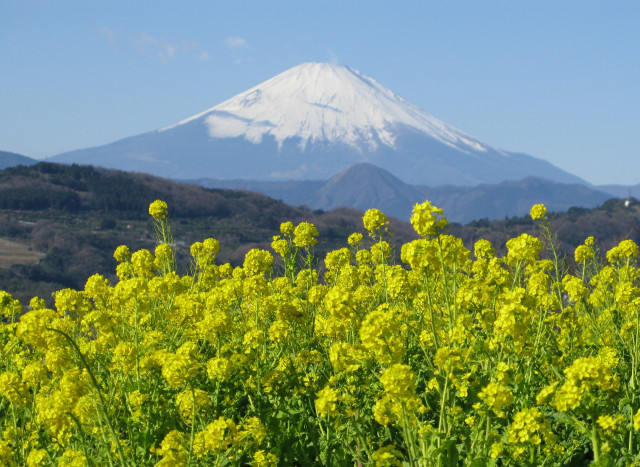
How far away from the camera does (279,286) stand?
22.6 ft

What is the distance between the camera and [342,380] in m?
4.20

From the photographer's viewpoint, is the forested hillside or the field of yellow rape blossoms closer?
the field of yellow rape blossoms

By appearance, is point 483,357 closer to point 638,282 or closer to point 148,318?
point 148,318

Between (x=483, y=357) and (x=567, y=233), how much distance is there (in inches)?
2290

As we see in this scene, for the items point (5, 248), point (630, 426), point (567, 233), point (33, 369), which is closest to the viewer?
point (630, 426)

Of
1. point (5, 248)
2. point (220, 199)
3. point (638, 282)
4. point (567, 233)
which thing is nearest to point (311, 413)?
point (638, 282)

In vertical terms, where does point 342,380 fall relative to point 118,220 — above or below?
above

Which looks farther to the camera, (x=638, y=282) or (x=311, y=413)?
(x=638, y=282)

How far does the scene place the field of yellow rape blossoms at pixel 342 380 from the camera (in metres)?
3.30

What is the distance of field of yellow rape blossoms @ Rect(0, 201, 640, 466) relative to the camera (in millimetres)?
3301

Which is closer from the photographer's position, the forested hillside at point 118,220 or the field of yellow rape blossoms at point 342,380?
the field of yellow rape blossoms at point 342,380

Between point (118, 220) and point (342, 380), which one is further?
point (118, 220)

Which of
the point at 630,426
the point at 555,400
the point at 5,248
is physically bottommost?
the point at 5,248

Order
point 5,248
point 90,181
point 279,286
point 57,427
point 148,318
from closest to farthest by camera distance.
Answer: point 57,427
point 148,318
point 279,286
point 5,248
point 90,181
